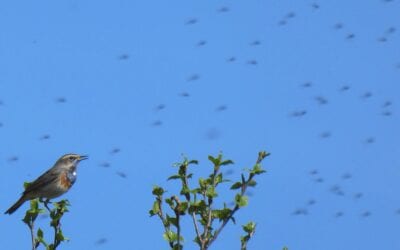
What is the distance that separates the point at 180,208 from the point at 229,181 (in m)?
0.70

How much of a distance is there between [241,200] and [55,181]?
8.66 m

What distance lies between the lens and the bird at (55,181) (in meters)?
15.5

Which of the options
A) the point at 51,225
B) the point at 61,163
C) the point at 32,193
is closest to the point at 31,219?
the point at 51,225

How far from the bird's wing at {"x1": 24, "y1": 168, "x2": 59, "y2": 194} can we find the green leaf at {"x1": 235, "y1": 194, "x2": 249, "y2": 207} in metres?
7.64

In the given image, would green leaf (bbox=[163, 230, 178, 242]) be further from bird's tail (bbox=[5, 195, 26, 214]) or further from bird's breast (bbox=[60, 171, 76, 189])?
bird's breast (bbox=[60, 171, 76, 189])

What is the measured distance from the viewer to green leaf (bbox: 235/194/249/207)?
26.6 feet

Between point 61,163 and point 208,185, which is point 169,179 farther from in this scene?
point 61,163

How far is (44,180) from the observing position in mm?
15719

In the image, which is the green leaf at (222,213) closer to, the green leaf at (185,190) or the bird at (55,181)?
the green leaf at (185,190)

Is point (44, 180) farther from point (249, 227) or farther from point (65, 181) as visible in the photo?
point (249, 227)

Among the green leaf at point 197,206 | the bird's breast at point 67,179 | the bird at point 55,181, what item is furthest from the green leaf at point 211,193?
the bird's breast at point 67,179

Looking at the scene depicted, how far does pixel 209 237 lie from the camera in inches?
306

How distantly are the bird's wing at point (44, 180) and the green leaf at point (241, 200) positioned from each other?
25.1 feet

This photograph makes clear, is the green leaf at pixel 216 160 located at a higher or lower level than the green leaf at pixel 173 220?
higher
